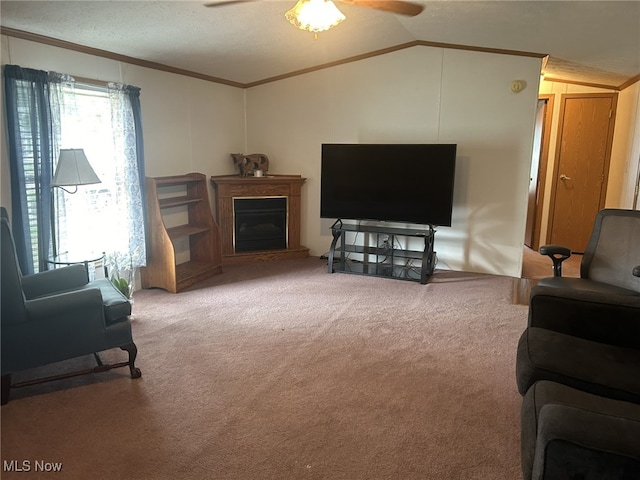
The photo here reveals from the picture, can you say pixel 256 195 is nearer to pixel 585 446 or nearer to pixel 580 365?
pixel 580 365

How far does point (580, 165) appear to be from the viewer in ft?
19.9

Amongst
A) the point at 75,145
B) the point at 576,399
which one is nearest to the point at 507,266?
the point at 576,399

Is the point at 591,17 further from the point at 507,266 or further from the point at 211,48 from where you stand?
the point at 211,48

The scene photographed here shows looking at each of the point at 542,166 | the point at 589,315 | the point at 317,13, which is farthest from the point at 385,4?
the point at 542,166

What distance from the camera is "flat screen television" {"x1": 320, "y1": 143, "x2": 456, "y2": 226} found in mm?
4719

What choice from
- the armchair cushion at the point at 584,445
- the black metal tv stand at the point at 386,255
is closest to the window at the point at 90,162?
the black metal tv stand at the point at 386,255

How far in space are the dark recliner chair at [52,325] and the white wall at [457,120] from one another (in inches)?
140

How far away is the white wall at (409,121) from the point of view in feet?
15.7

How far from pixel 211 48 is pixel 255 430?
353 cm

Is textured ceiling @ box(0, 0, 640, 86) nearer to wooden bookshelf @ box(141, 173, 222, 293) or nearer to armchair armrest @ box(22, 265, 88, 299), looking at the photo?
wooden bookshelf @ box(141, 173, 222, 293)

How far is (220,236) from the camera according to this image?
5.05 meters

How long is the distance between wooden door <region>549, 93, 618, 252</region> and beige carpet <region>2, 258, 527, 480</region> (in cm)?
289

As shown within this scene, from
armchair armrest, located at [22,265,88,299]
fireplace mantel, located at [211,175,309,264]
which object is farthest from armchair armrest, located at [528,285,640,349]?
fireplace mantel, located at [211,175,309,264]

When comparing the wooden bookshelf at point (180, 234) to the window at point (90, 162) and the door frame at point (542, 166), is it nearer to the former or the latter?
the window at point (90, 162)
